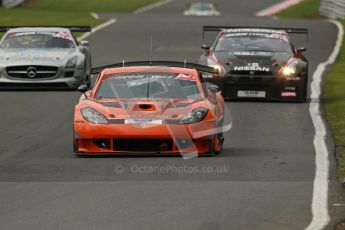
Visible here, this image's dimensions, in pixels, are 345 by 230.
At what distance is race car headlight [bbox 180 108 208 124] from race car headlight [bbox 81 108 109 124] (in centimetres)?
93

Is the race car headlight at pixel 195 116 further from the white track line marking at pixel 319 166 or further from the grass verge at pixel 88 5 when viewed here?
the grass verge at pixel 88 5

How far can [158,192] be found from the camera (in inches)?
429

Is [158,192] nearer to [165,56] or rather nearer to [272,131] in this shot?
[272,131]

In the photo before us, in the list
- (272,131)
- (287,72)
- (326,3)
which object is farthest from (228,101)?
(326,3)

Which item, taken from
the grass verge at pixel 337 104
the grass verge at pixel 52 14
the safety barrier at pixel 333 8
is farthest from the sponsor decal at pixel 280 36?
the safety barrier at pixel 333 8

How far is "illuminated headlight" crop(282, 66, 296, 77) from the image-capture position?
856 inches

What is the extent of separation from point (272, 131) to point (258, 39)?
5.82 m

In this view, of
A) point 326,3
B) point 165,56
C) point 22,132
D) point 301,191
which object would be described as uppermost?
point 301,191

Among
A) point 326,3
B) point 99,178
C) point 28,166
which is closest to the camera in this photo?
point 99,178

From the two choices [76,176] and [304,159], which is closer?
[76,176]

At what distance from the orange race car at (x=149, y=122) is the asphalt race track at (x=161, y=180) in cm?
21

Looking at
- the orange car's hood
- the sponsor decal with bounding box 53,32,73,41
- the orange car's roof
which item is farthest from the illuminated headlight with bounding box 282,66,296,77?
the orange car's hood

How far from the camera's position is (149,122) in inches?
552

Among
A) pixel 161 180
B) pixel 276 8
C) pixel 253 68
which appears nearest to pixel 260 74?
pixel 253 68
